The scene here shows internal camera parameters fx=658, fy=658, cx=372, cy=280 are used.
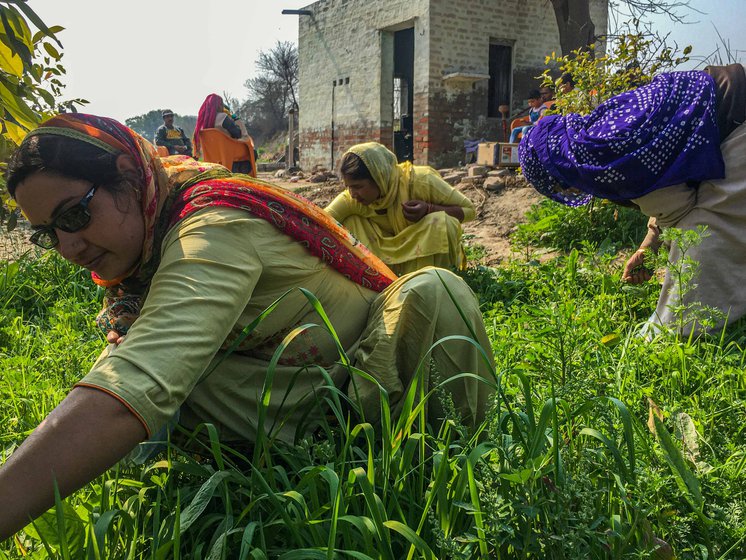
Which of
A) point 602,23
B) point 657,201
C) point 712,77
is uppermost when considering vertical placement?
point 602,23

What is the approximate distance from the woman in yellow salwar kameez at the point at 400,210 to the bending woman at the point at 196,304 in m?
2.62

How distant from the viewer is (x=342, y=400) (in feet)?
6.31

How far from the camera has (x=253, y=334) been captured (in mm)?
1786

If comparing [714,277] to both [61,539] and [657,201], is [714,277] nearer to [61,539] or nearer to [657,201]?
[657,201]

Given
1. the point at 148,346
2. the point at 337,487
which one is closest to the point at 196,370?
the point at 148,346

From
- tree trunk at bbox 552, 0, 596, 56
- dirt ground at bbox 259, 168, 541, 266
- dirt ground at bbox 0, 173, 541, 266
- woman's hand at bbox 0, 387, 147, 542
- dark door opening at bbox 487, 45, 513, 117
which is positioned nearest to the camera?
woman's hand at bbox 0, 387, 147, 542

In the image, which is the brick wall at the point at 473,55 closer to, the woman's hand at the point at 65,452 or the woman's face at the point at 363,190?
the woman's face at the point at 363,190

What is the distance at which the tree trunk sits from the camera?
35.2 ft

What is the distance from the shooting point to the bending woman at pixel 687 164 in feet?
8.86

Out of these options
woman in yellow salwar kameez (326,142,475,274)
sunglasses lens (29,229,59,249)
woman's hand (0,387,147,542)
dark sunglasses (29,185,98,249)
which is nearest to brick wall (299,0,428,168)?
woman in yellow salwar kameez (326,142,475,274)

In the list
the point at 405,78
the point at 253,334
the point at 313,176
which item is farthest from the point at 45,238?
the point at 405,78

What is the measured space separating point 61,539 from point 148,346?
1.31 ft

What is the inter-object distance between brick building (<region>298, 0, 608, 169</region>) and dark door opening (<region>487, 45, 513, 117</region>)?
0.8 inches

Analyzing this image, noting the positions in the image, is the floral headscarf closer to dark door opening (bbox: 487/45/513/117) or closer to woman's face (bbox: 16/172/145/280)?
woman's face (bbox: 16/172/145/280)
